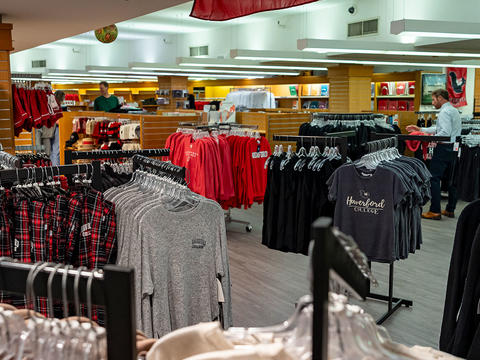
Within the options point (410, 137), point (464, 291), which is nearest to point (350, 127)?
point (410, 137)

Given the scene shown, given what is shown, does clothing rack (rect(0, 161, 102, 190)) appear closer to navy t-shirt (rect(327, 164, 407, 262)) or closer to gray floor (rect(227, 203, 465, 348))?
navy t-shirt (rect(327, 164, 407, 262))

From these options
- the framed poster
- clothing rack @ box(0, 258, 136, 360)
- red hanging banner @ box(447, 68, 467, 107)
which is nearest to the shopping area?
clothing rack @ box(0, 258, 136, 360)

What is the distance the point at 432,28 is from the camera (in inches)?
251

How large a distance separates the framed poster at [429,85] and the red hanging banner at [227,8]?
12402 millimetres

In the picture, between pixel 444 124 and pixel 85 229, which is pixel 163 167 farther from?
pixel 444 124

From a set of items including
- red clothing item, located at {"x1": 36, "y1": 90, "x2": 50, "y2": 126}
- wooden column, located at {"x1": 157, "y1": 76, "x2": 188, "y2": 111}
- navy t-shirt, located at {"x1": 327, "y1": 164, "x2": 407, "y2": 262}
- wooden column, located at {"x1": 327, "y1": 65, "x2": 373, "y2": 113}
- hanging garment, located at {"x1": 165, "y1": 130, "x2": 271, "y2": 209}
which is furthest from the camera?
wooden column, located at {"x1": 157, "y1": 76, "x2": 188, "y2": 111}

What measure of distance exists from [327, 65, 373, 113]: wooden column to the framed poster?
2.03 m

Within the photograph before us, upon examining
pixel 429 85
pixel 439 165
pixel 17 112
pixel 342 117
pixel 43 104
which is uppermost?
pixel 429 85

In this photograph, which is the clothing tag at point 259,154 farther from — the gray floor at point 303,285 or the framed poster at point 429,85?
the framed poster at point 429,85

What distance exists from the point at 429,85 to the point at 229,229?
10.0 meters

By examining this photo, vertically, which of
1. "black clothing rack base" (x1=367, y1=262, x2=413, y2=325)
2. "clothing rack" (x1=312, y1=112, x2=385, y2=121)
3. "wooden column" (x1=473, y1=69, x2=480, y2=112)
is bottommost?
"black clothing rack base" (x1=367, y1=262, x2=413, y2=325)

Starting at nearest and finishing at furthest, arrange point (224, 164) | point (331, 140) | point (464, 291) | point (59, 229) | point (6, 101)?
1. point (464, 291)
2. point (59, 229)
3. point (331, 140)
4. point (6, 101)
5. point (224, 164)

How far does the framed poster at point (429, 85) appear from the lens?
14.9m

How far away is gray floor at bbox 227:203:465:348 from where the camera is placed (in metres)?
4.32
